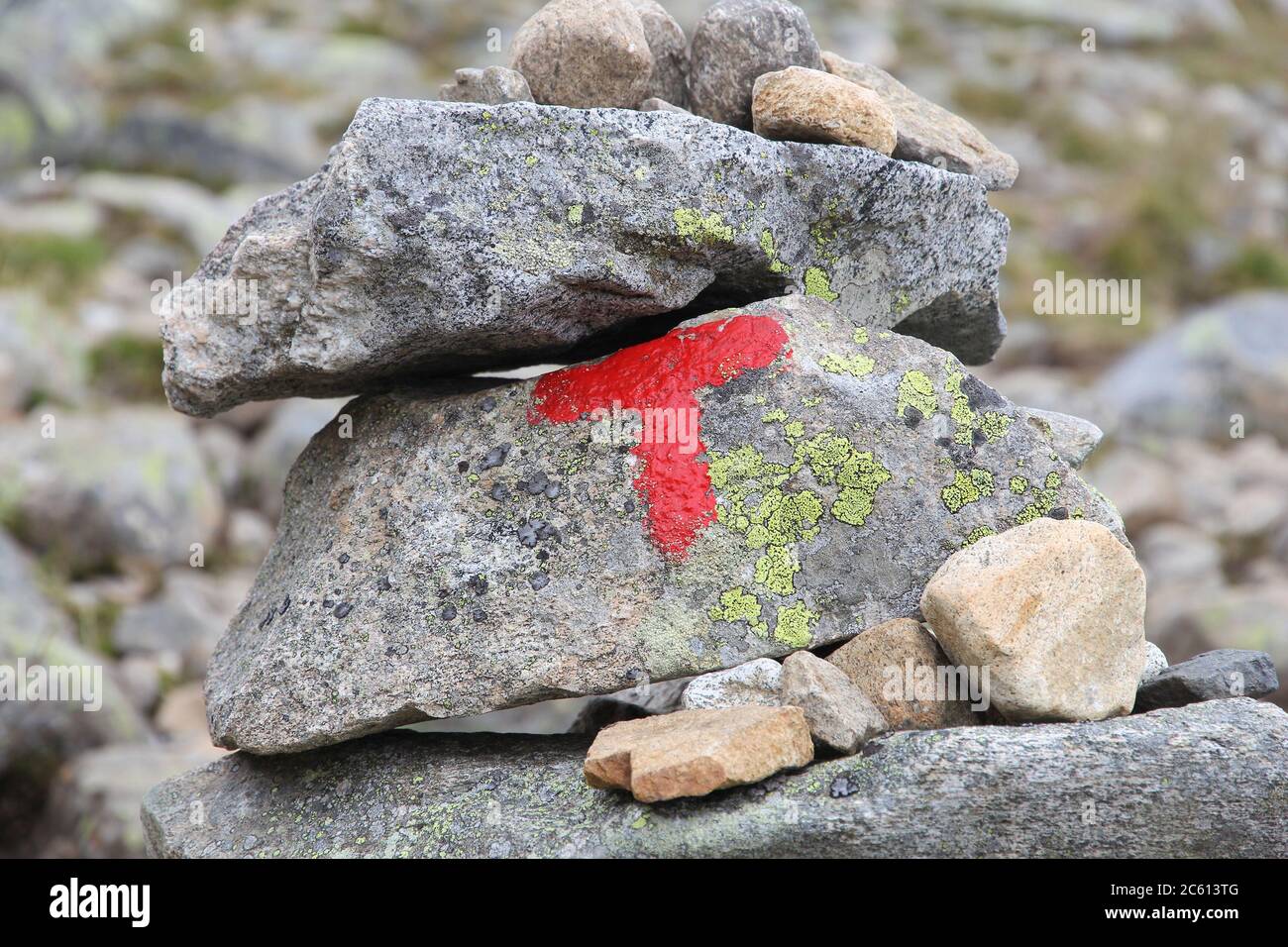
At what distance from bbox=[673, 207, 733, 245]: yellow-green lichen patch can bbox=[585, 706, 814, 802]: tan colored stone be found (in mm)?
2326

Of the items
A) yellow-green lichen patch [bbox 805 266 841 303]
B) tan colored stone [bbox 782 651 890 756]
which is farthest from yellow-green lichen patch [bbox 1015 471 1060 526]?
yellow-green lichen patch [bbox 805 266 841 303]

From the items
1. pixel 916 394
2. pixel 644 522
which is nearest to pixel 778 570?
pixel 644 522

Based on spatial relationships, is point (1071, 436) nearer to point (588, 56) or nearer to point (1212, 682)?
point (1212, 682)

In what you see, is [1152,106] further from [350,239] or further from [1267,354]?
[350,239]

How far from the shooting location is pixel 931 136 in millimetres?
7375

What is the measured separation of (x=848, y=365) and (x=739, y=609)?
4.65ft

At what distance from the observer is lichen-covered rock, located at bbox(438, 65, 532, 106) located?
6465 millimetres

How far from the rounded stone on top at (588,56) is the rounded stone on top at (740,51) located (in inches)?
14.9

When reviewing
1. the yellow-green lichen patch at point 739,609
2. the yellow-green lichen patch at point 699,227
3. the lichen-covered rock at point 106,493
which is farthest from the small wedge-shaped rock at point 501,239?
the lichen-covered rock at point 106,493

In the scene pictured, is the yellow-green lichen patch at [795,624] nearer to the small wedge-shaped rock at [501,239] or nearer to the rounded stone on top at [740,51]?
the small wedge-shaped rock at [501,239]

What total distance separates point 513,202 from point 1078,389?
18753 millimetres

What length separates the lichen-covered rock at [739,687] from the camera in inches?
227

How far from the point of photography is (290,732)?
6.10 meters

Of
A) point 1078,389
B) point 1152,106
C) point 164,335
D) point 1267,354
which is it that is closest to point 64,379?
point 164,335
